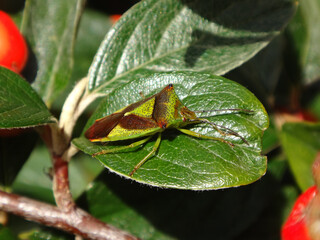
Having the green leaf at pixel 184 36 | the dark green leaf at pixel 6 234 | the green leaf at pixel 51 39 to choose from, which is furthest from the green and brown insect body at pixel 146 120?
the dark green leaf at pixel 6 234

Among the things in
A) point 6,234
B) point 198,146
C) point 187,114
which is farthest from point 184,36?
point 6,234

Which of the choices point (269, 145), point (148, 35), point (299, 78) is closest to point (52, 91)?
point (148, 35)

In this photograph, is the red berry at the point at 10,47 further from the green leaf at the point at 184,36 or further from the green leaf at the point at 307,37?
the green leaf at the point at 307,37

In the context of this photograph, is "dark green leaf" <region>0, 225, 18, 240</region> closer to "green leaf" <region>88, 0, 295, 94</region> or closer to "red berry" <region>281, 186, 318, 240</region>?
"green leaf" <region>88, 0, 295, 94</region>

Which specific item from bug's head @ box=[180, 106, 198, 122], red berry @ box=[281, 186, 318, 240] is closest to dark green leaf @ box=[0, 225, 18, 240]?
bug's head @ box=[180, 106, 198, 122]

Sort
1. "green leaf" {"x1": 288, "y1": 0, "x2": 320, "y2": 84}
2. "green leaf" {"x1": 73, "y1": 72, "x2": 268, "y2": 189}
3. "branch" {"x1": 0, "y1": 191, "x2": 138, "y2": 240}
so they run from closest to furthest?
1. "green leaf" {"x1": 73, "y1": 72, "x2": 268, "y2": 189}
2. "branch" {"x1": 0, "y1": 191, "x2": 138, "y2": 240}
3. "green leaf" {"x1": 288, "y1": 0, "x2": 320, "y2": 84}

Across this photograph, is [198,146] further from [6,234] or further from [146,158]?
[6,234]

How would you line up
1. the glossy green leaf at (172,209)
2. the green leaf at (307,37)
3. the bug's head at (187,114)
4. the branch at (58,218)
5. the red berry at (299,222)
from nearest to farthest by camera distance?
the red berry at (299,222)
the branch at (58,218)
the bug's head at (187,114)
the glossy green leaf at (172,209)
the green leaf at (307,37)
